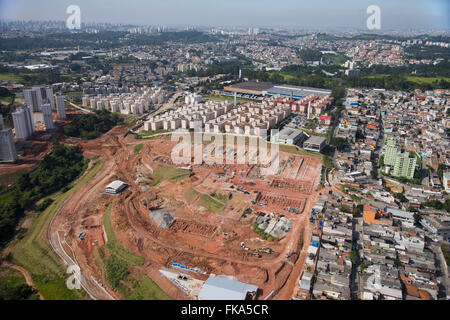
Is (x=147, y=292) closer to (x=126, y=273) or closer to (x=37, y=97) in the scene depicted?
(x=126, y=273)

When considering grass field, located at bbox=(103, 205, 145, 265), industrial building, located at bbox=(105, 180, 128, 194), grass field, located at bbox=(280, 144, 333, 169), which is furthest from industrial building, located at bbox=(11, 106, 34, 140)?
grass field, located at bbox=(280, 144, 333, 169)

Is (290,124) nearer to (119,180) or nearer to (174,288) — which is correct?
(119,180)

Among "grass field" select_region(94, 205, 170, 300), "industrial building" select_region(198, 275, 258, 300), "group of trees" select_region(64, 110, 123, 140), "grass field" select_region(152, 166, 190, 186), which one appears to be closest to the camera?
"industrial building" select_region(198, 275, 258, 300)

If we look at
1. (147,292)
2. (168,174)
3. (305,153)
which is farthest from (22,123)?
(305,153)

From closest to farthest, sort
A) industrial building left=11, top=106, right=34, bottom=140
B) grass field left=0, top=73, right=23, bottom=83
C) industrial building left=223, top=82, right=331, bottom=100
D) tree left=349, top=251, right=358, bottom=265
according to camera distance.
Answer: tree left=349, top=251, right=358, bottom=265
industrial building left=11, top=106, right=34, bottom=140
industrial building left=223, top=82, right=331, bottom=100
grass field left=0, top=73, right=23, bottom=83

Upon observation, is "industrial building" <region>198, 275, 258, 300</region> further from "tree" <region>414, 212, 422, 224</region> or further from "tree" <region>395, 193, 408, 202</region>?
"tree" <region>395, 193, 408, 202</region>

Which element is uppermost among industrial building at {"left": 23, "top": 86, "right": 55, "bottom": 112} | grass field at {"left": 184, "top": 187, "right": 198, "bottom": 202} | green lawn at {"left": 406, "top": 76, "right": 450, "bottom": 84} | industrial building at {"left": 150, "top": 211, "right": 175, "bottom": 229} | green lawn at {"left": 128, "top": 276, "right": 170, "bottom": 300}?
industrial building at {"left": 23, "top": 86, "right": 55, "bottom": 112}

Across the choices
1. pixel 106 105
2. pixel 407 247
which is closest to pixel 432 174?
pixel 407 247
